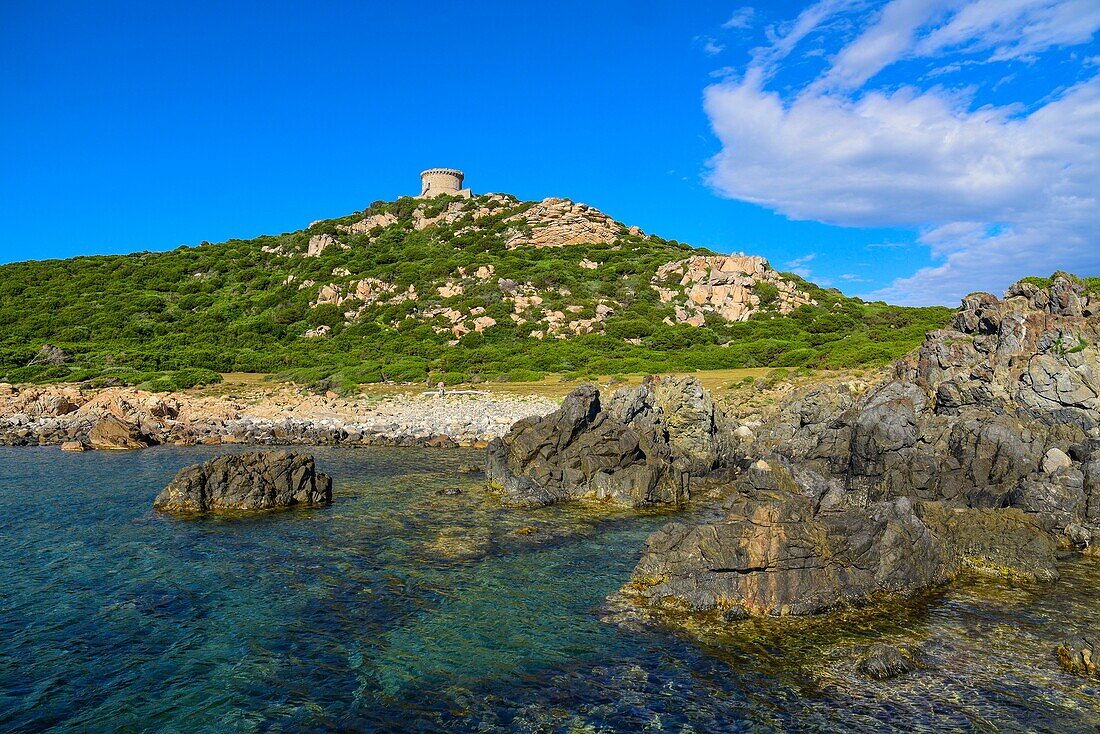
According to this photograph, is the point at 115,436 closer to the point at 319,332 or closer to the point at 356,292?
the point at 319,332

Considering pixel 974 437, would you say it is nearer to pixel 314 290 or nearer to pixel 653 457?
pixel 653 457

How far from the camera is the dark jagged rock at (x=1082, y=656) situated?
500 inches

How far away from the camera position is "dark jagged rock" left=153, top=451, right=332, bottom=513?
25812 millimetres

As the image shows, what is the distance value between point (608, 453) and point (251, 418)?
3401cm

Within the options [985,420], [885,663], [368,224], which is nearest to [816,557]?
[885,663]

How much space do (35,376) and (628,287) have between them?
78.1 metres

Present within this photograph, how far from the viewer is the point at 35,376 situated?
232 ft

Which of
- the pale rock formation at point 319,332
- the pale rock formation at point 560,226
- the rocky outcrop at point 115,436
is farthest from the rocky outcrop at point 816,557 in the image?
the pale rock formation at point 560,226

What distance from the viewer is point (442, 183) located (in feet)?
527

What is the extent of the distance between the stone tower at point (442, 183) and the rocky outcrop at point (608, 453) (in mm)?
133297

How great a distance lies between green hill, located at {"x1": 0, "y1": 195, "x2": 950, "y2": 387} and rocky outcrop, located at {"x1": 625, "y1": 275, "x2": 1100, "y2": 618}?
27464 mm

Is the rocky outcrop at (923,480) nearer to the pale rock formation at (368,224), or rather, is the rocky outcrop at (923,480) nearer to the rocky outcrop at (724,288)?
the rocky outcrop at (724,288)

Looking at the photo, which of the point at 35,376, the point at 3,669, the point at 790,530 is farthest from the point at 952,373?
the point at 35,376

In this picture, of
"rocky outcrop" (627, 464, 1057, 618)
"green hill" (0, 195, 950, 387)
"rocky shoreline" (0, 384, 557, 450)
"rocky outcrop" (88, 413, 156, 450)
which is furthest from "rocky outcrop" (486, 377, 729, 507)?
"green hill" (0, 195, 950, 387)
